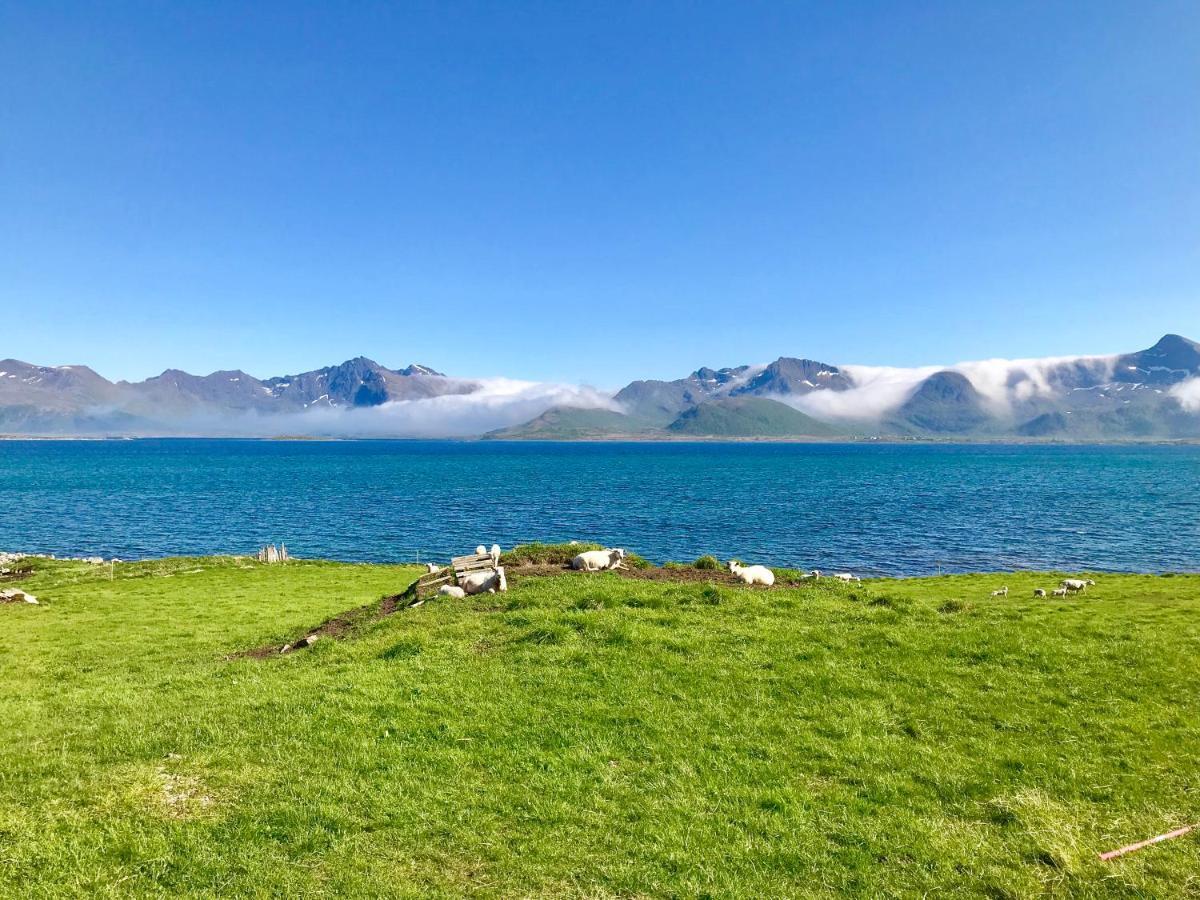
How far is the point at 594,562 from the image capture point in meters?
32.5

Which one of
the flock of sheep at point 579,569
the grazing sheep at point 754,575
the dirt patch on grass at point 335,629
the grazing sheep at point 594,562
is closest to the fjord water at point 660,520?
the grazing sheep at point 754,575

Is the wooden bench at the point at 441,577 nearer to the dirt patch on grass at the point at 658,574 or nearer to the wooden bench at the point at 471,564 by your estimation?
the wooden bench at the point at 471,564

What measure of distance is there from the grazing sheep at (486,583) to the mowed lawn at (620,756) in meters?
2.33

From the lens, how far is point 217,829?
12148mm

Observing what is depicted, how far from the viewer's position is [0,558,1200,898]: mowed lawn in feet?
36.5

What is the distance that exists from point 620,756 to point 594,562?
17473 mm

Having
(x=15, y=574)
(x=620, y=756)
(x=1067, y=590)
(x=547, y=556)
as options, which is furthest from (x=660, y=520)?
(x=620, y=756)

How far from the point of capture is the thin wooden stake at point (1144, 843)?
11289mm

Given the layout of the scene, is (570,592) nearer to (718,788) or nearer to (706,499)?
(718,788)

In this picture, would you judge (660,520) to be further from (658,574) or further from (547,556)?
(658,574)

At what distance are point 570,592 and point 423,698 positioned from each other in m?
10.1

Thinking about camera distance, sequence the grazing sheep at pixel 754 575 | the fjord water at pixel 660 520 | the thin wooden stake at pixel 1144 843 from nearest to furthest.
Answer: the thin wooden stake at pixel 1144 843 < the grazing sheep at pixel 754 575 < the fjord water at pixel 660 520

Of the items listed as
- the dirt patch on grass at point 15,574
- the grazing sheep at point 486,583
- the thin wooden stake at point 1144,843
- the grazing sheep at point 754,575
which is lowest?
the dirt patch on grass at point 15,574

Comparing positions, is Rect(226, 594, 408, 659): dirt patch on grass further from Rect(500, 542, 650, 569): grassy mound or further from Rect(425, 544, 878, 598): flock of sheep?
Rect(500, 542, 650, 569): grassy mound
